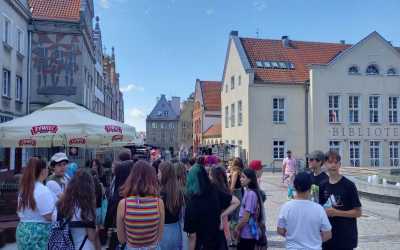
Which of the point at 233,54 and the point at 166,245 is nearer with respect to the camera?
the point at 166,245

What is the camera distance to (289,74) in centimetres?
3453

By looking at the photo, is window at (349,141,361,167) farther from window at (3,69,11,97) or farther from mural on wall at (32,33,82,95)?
window at (3,69,11,97)

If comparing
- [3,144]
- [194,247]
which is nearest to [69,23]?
[3,144]

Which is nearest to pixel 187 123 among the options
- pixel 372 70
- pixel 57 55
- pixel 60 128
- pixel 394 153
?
pixel 372 70

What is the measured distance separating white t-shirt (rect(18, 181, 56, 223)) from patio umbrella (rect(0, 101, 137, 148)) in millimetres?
3716

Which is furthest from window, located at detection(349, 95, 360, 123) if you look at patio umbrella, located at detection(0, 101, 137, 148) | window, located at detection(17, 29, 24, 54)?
patio umbrella, located at detection(0, 101, 137, 148)

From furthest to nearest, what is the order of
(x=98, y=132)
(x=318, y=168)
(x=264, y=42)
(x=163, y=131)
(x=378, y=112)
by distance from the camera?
1. (x=163, y=131)
2. (x=264, y=42)
3. (x=378, y=112)
4. (x=98, y=132)
5. (x=318, y=168)

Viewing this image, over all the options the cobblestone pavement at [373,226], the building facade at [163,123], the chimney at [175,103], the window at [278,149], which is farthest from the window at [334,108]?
the chimney at [175,103]

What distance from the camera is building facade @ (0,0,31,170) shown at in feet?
59.8

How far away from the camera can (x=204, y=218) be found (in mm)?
4688

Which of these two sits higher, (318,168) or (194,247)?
(318,168)

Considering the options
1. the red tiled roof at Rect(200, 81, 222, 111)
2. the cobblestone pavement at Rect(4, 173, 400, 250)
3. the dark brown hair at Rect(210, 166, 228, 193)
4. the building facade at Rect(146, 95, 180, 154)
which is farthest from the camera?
the building facade at Rect(146, 95, 180, 154)

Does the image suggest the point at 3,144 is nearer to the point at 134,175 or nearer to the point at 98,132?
the point at 98,132

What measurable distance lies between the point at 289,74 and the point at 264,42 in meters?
4.95
